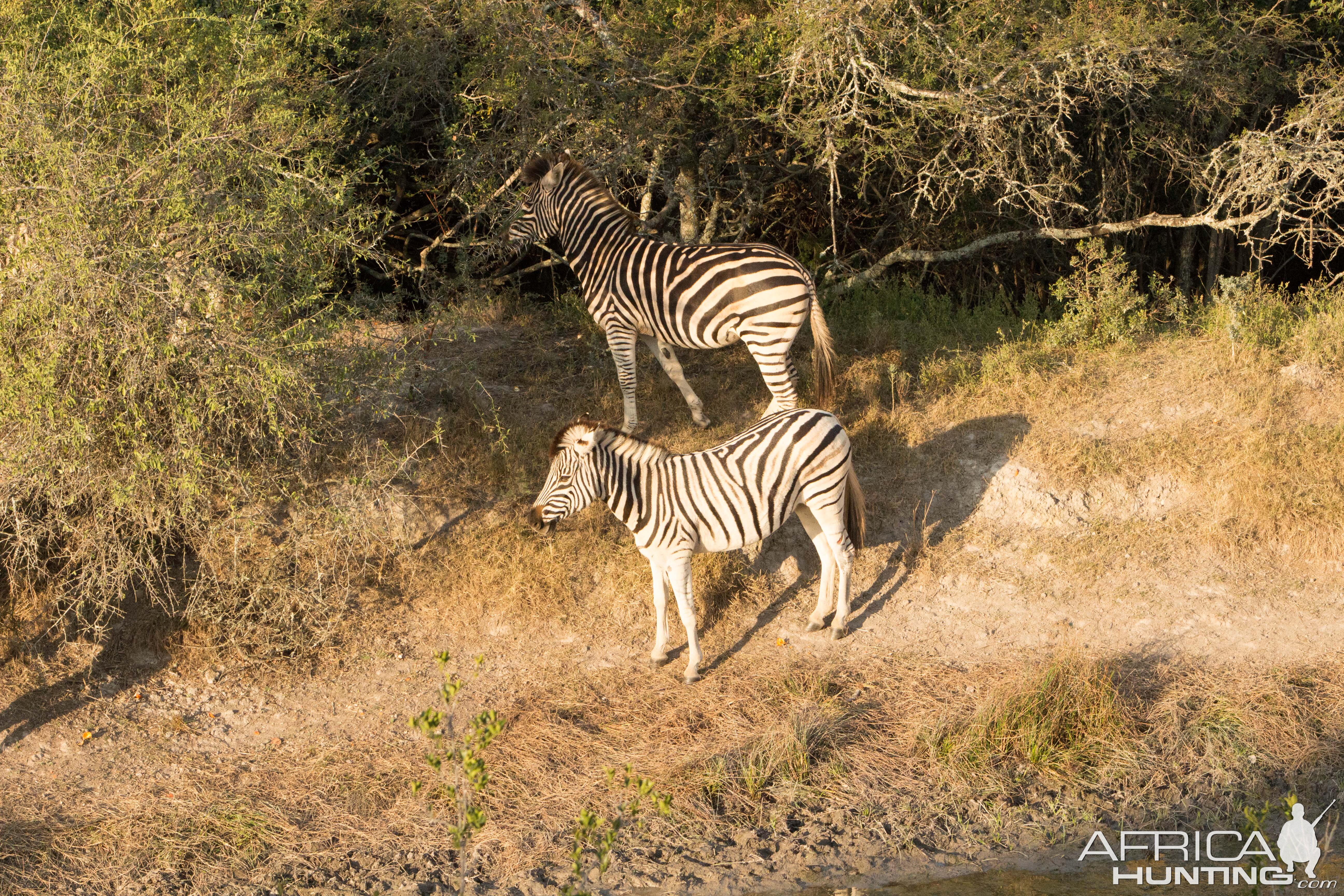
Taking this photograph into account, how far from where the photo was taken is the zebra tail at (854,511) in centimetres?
770

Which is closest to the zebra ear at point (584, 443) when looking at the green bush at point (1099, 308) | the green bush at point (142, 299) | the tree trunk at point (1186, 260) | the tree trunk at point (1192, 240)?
the green bush at point (142, 299)

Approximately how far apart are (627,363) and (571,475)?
6.79 ft

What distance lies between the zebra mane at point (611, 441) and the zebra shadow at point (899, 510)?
4.17 ft

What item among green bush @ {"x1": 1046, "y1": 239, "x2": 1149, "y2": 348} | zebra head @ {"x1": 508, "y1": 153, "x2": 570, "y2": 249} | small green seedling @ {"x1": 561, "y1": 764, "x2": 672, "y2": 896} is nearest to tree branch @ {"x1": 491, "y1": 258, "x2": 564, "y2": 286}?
zebra head @ {"x1": 508, "y1": 153, "x2": 570, "y2": 249}

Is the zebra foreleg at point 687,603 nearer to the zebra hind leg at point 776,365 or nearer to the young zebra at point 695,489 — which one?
the young zebra at point 695,489

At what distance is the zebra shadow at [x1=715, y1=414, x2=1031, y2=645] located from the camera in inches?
319

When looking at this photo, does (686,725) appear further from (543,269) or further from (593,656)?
(543,269)

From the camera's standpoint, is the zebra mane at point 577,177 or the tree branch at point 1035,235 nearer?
the zebra mane at point 577,177

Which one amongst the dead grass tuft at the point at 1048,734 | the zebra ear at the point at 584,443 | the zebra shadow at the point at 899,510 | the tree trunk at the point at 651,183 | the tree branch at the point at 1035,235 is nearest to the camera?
the dead grass tuft at the point at 1048,734

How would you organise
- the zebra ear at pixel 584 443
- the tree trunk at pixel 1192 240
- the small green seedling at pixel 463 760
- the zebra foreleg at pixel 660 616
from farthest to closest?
the tree trunk at pixel 1192 240 < the zebra foreleg at pixel 660 616 < the zebra ear at pixel 584 443 < the small green seedling at pixel 463 760

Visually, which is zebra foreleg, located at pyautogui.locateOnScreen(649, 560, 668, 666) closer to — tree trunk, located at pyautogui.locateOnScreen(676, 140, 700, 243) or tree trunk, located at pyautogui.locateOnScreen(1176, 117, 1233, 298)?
tree trunk, located at pyautogui.locateOnScreen(676, 140, 700, 243)

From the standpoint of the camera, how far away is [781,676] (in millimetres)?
7250

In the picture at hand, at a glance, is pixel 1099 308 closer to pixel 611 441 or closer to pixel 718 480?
pixel 718 480

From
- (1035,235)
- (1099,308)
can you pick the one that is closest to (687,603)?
(1099,308)
